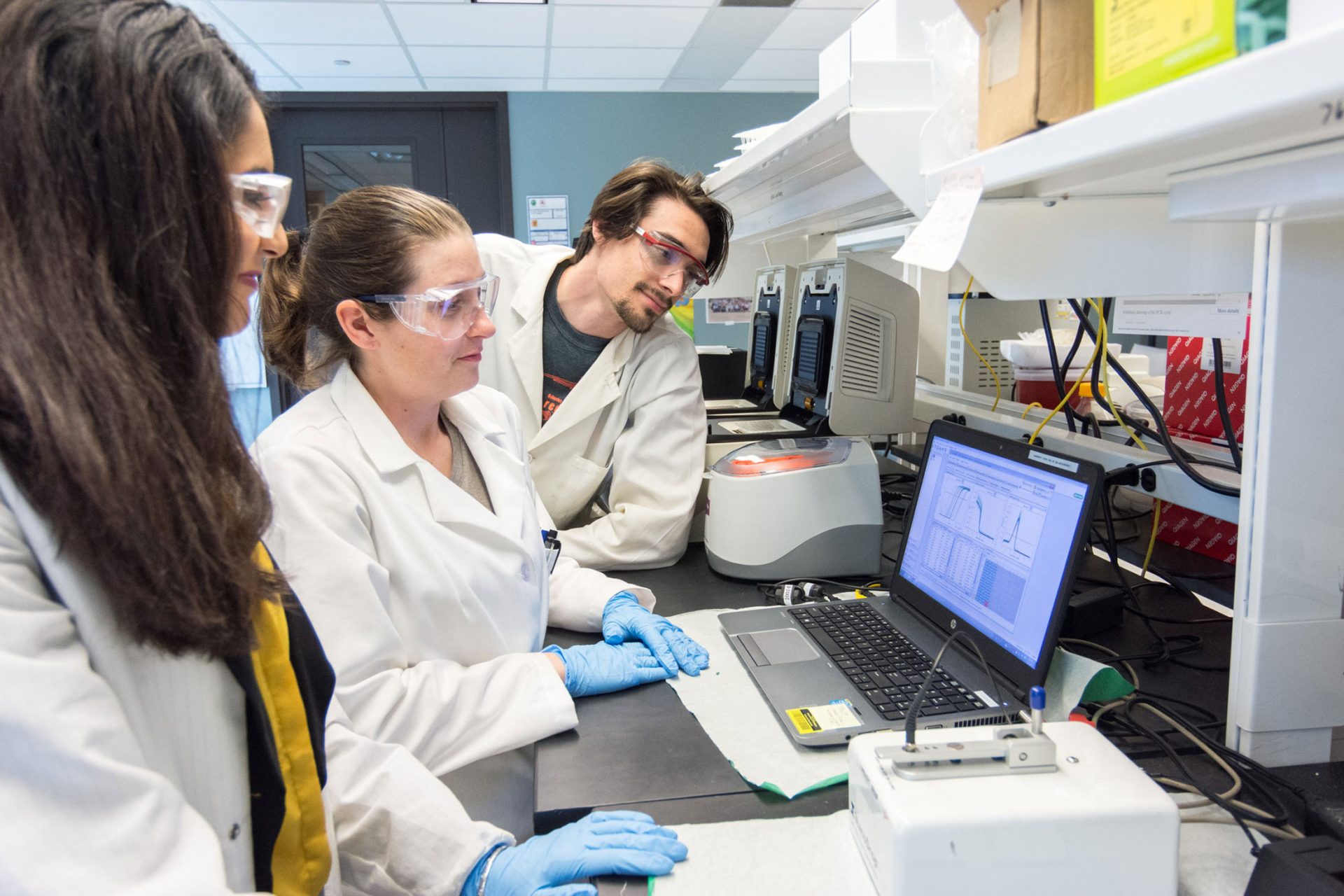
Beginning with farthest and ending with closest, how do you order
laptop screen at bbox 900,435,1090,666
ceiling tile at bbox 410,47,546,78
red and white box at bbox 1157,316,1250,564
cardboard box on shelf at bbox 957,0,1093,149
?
ceiling tile at bbox 410,47,546,78 → red and white box at bbox 1157,316,1250,564 → laptop screen at bbox 900,435,1090,666 → cardboard box on shelf at bbox 957,0,1093,149

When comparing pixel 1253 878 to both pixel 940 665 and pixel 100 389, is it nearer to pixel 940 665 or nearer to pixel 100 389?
pixel 940 665

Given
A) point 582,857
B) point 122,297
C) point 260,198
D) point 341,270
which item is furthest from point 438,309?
point 582,857

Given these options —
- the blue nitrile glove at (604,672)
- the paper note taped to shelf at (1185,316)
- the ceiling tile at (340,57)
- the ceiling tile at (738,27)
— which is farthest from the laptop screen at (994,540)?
the ceiling tile at (340,57)

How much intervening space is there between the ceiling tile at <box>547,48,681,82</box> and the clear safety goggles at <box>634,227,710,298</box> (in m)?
3.08

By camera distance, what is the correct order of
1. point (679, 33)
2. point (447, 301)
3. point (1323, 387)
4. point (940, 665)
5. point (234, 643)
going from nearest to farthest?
1. point (234, 643)
2. point (1323, 387)
3. point (940, 665)
4. point (447, 301)
5. point (679, 33)

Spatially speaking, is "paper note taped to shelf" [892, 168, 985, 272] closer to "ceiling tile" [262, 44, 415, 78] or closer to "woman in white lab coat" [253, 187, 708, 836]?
"woman in white lab coat" [253, 187, 708, 836]

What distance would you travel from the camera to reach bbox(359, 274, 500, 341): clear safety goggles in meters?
1.20

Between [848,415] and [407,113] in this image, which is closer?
[848,415]

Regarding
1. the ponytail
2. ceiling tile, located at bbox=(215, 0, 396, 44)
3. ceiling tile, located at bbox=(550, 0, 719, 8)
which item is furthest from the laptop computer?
ceiling tile, located at bbox=(215, 0, 396, 44)

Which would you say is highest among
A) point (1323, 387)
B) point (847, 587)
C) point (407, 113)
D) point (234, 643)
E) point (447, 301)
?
point (407, 113)

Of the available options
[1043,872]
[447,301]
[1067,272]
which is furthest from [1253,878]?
[447,301]

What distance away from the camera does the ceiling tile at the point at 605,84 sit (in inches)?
195

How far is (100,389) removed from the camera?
545 mm

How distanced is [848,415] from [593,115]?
405cm
